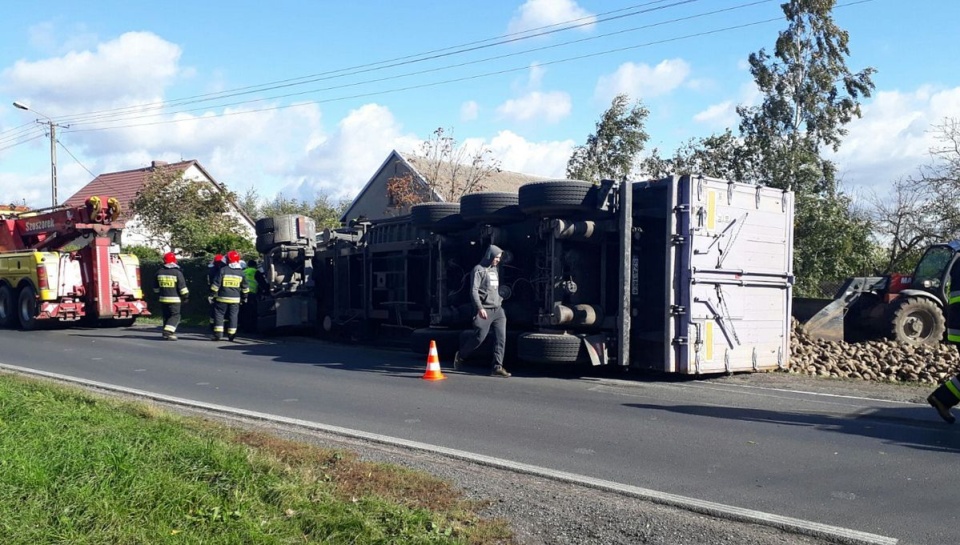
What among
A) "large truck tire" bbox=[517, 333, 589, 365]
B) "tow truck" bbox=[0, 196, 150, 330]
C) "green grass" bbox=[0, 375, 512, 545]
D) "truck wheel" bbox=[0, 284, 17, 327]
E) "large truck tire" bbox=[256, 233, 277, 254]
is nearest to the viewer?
"green grass" bbox=[0, 375, 512, 545]

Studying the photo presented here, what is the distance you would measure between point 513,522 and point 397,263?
10019 mm

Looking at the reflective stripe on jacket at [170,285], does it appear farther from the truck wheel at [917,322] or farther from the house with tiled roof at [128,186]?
the house with tiled roof at [128,186]

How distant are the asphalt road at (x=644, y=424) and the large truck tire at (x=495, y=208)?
219 centimetres

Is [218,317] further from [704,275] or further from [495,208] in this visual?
[704,275]

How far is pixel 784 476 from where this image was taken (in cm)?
583

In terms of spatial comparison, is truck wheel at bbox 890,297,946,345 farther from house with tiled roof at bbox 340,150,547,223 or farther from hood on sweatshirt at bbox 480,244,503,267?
house with tiled roof at bbox 340,150,547,223

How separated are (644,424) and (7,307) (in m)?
17.5

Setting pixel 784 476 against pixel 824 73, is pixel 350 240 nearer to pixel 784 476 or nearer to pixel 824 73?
pixel 784 476

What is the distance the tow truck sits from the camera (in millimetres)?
18625

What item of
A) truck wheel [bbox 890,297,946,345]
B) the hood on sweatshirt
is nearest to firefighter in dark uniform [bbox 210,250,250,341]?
the hood on sweatshirt

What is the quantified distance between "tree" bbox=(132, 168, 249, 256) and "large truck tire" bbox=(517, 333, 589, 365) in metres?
21.6

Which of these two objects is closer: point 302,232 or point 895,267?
point 302,232

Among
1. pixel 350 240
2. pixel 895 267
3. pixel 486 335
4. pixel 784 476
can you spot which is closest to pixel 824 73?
pixel 895 267

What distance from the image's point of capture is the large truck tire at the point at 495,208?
11750 mm
